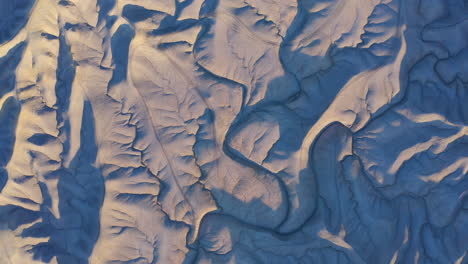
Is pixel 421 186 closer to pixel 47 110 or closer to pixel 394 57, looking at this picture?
pixel 394 57

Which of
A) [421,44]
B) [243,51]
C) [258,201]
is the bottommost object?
[258,201]

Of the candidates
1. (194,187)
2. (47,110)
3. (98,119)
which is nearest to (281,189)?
(194,187)

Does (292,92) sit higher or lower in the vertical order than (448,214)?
higher

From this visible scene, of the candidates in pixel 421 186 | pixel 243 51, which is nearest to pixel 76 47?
pixel 243 51

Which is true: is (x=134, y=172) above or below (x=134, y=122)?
below

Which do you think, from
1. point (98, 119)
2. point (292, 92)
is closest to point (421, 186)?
point (292, 92)

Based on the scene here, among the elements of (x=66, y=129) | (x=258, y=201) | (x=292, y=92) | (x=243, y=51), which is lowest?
(x=258, y=201)

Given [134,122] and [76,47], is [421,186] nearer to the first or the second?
[134,122]
